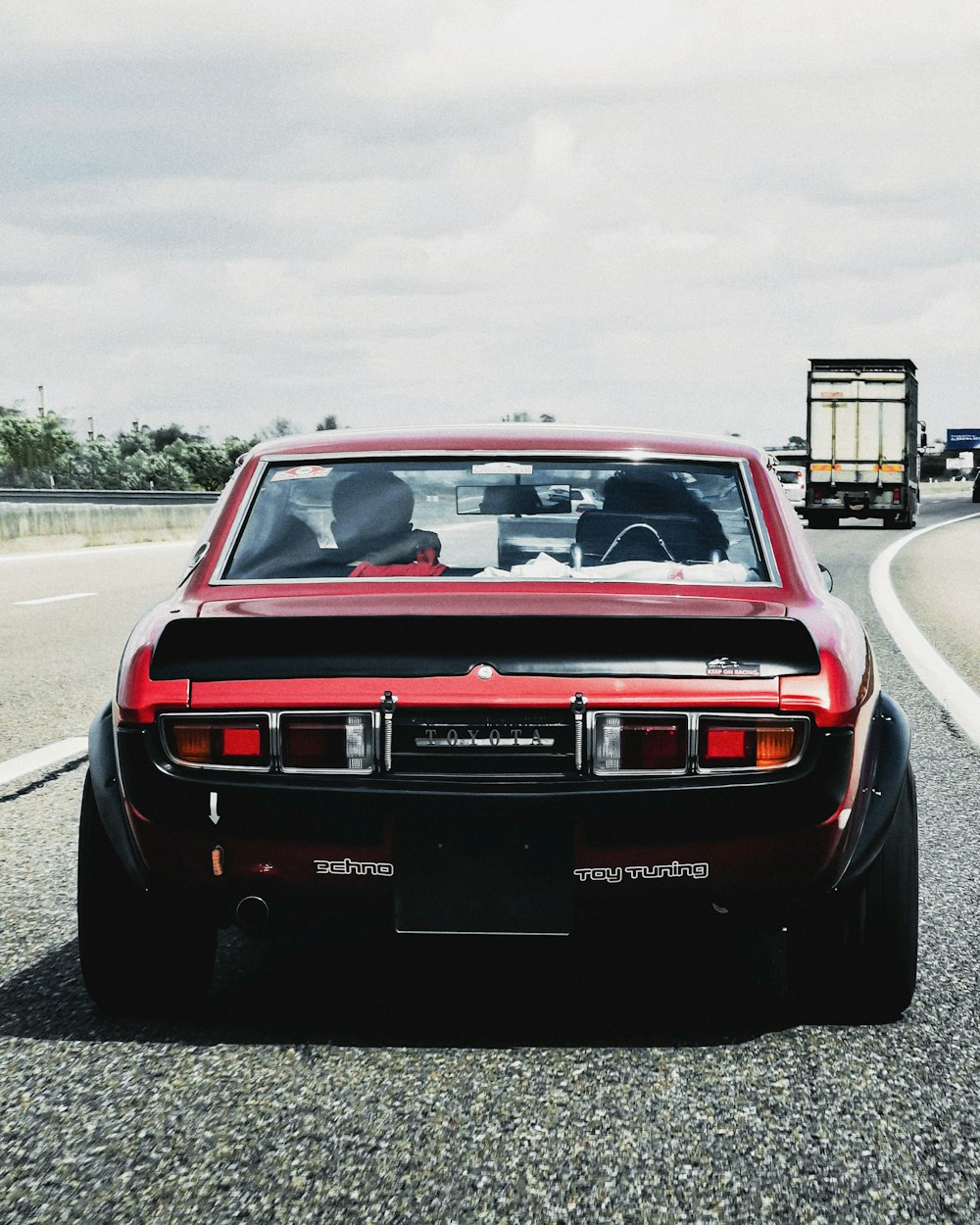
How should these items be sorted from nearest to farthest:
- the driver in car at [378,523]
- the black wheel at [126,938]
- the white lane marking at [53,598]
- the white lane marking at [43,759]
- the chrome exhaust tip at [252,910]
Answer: the chrome exhaust tip at [252,910] → the black wheel at [126,938] → the driver in car at [378,523] → the white lane marking at [43,759] → the white lane marking at [53,598]

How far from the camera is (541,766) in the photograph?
10.7 feet

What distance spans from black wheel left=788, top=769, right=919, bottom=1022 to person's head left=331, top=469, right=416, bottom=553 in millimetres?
1522

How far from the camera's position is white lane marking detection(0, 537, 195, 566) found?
82.0ft

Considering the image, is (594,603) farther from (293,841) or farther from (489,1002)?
(489,1002)

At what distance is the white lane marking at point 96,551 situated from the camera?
25.0 metres

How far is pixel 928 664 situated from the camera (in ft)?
35.6

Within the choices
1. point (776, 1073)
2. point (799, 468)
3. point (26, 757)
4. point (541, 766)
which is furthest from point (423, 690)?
point (799, 468)

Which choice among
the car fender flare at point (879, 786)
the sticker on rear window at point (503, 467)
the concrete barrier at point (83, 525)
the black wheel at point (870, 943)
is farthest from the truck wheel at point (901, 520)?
the black wheel at point (870, 943)

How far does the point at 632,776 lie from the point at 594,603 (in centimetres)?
45

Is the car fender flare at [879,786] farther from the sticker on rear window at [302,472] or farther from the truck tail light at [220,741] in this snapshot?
the sticker on rear window at [302,472]

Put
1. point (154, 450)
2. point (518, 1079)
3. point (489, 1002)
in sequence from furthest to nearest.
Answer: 1. point (154, 450)
2. point (489, 1002)
3. point (518, 1079)

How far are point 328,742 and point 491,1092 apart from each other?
0.81m

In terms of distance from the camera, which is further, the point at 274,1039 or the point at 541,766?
the point at 274,1039

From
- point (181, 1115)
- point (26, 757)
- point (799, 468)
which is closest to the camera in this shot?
point (181, 1115)
